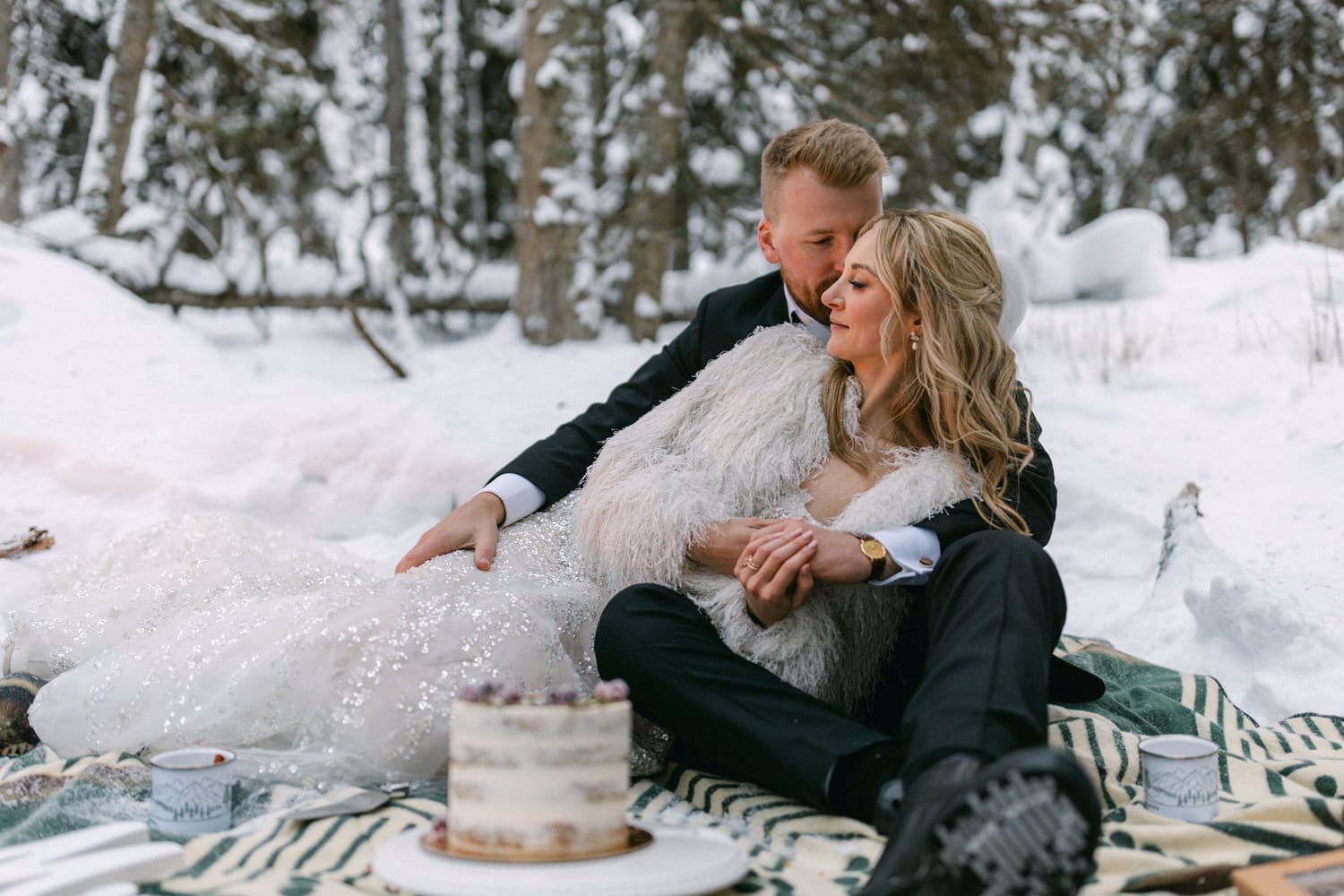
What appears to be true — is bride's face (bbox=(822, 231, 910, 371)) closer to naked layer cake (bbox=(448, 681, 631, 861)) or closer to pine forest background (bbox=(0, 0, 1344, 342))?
naked layer cake (bbox=(448, 681, 631, 861))

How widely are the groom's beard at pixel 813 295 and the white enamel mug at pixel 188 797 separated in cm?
155

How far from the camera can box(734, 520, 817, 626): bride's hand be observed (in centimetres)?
207

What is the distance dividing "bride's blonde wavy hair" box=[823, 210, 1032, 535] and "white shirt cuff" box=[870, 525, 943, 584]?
151mm

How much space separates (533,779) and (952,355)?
1.24 meters

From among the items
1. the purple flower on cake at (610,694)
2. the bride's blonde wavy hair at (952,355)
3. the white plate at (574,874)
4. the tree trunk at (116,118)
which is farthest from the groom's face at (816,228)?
the tree trunk at (116,118)

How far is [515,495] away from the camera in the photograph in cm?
266

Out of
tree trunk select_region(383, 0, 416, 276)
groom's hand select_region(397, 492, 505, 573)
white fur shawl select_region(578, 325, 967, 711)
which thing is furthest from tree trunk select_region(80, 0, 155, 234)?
white fur shawl select_region(578, 325, 967, 711)

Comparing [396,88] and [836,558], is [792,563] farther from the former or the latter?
[396,88]

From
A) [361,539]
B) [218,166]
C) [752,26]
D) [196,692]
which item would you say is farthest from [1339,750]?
[218,166]

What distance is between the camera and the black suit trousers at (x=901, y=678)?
1.67 meters

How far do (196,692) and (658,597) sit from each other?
3.01ft

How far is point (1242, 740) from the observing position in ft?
8.13

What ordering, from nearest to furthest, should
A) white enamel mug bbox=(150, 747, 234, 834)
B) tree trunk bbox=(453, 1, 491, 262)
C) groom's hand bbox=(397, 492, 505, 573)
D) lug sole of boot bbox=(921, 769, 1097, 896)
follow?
1. lug sole of boot bbox=(921, 769, 1097, 896)
2. white enamel mug bbox=(150, 747, 234, 834)
3. groom's hand bbox=(397, 492, 505, 573)
4. tree trunk bbox=(453, 1, 491, 262)

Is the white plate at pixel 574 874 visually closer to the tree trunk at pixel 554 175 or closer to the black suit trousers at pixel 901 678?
the black suit trousers at pixel 901 678
